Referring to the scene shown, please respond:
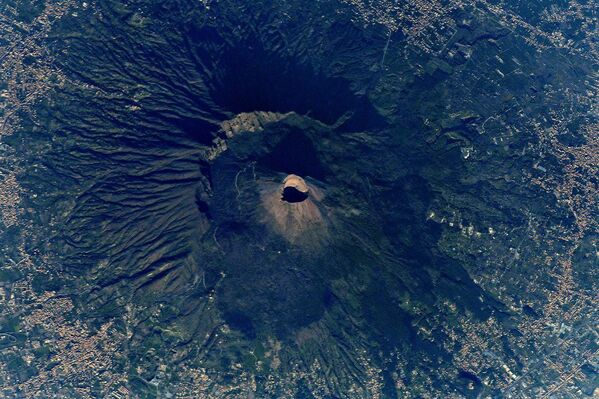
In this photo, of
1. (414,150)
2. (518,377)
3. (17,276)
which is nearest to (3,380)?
(17,276)

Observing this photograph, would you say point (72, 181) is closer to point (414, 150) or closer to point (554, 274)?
point (414, 150)

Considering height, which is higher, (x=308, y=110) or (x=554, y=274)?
(x=308, y=110)

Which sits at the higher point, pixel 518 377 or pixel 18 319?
pixel 18 319

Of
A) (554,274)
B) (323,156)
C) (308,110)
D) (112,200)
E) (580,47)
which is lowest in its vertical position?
(554,274)

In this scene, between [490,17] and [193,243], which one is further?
[490,17]

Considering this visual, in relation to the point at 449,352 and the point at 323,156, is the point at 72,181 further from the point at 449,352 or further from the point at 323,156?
the point at 449,352

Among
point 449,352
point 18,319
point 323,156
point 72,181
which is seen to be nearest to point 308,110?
point 323,156
